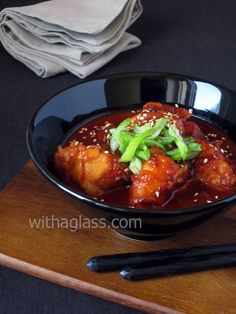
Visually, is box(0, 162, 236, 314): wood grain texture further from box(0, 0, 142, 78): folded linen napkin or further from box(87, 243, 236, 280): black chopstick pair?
box(0, 0, 142, 78): folded linen napkin

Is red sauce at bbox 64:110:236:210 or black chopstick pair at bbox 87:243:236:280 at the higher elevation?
red sauce at bbox 64:110:236:210

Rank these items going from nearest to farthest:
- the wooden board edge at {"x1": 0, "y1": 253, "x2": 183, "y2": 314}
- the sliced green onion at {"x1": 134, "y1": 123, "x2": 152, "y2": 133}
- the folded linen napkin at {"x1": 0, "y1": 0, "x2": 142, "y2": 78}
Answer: the wooden board edge at {"x1": 0, "y1": 253, "x2": 183, "y2": 314}, the sliced green onion at {"x1": 134, "y1": 123, "x2": 152, "y2": 133}, the folded linen napkin at {"x1": 0, "y1": 0, "x2": 142, "y2": 78}

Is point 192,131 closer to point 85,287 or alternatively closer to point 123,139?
point 123,139

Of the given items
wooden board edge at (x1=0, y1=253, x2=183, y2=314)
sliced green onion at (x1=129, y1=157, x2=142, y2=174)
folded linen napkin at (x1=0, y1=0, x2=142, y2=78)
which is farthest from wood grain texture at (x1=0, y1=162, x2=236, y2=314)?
folded linen napkin at (x1=0, y1=0, x2=142, y2=78)

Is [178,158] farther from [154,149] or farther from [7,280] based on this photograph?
[7,280]

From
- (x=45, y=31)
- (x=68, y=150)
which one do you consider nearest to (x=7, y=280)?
(x=68, y=150)
